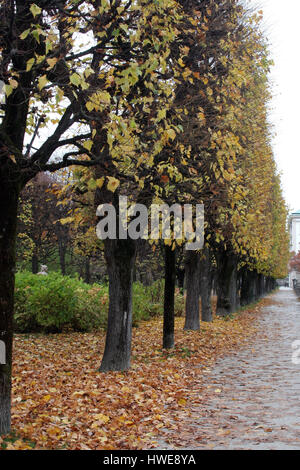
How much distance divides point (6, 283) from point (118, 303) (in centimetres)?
483

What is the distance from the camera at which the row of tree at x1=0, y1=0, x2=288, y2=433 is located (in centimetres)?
674

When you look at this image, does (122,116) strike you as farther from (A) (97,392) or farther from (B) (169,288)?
(B) (169,288)

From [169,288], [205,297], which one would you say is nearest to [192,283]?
[169,288]

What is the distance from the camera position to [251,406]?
881cm

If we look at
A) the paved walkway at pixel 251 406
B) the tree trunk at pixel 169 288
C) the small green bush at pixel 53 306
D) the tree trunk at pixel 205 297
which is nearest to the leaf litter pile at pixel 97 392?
the paved walkway at pixel 251 406

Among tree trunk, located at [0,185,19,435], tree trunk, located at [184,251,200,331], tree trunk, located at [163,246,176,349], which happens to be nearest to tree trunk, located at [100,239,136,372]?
tree trunk, located at [163,246,176,349]

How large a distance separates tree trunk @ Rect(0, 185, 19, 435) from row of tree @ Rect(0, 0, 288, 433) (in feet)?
0.04

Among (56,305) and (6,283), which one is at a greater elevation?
(6,283)

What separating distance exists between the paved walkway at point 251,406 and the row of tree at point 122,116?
90.4 inches

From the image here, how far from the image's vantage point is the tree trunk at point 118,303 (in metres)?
11.3

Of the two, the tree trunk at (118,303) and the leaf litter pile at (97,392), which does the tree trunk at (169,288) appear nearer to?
the leaf litter pile at (97,392)

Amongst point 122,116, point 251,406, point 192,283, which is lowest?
point 251,406
